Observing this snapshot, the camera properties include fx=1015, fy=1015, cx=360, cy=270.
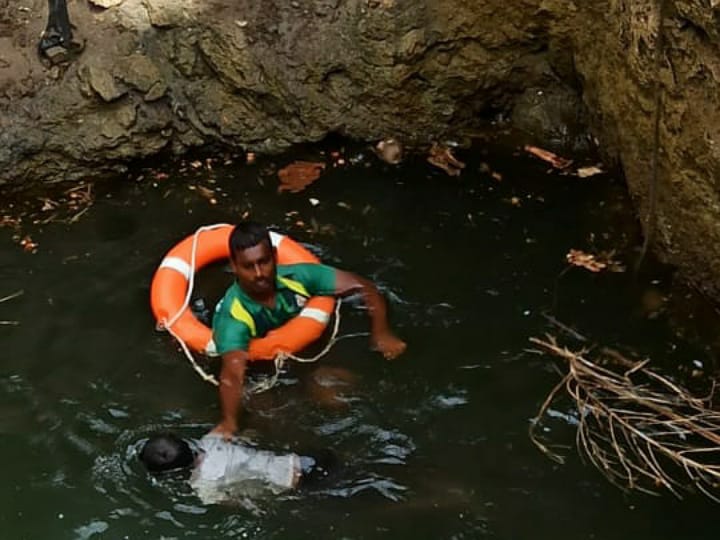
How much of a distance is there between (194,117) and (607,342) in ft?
A: 10.0

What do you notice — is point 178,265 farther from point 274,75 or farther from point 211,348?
point 274,75

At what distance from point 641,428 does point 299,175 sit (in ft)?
9.11

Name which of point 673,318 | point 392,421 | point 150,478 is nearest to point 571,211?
point 673,318

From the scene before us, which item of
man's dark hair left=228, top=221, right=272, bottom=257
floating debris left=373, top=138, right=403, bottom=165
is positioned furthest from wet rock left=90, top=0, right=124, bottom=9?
man's dark hair left=228, top=221, right=272, bottom=257

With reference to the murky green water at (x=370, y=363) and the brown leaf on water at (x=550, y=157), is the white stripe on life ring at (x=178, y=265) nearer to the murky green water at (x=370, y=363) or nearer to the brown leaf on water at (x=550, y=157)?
the murky green water at (x=370, y=363)

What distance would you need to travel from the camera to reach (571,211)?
5793mm

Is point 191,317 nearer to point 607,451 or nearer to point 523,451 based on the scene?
point 523,451

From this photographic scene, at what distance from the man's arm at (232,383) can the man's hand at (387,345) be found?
0.66 meters

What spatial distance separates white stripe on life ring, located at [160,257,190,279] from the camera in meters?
5.23

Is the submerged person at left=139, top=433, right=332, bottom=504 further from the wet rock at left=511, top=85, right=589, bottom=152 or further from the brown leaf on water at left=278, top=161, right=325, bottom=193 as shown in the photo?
the wet rock at left=511, top=85, right=589, bottom=152

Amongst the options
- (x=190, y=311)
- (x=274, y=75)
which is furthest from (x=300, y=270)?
(x=274, y=75)

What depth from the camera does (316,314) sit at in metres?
4.90

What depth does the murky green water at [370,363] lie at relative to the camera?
13.6 ft

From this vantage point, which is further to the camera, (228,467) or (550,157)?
(550,157)
